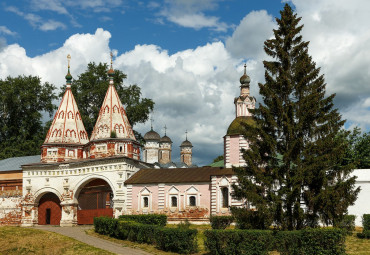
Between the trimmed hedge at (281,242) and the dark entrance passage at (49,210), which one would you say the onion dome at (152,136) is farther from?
the trimmed hedge at (281,242)

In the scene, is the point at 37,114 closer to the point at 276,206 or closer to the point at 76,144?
the point at 76,144

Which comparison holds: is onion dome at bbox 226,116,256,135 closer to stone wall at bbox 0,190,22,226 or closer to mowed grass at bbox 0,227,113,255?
mowed grass at bbox 0,227,113,255

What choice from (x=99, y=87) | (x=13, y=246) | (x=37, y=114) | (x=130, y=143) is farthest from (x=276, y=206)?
(x=37, y=114)

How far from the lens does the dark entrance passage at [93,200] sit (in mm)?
31328

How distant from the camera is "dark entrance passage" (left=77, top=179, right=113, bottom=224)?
31328 mm

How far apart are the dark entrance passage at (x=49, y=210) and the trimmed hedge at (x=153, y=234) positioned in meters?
9.68

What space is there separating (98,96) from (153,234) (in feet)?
83.0

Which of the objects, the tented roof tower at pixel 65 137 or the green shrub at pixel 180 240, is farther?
the tented roof tower at pixel 65 137

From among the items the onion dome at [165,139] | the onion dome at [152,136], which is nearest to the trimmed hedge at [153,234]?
the onion dome at [152,136]

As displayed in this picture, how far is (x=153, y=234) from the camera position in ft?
65.0

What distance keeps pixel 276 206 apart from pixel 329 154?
9.16 ft

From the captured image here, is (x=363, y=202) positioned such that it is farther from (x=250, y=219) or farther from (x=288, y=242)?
(x=288, y=242)

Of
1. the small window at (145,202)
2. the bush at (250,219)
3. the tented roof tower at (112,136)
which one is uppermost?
the tented roof tower at (112,136)

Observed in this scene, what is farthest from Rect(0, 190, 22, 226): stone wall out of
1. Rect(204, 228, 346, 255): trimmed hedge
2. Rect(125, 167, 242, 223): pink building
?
Rect(204, 228, 346, 255): trimmed hedge
